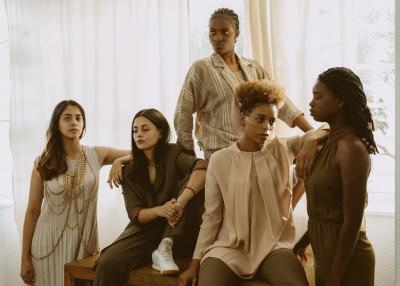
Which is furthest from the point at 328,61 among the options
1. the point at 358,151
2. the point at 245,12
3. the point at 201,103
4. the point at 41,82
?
the point at 41,82

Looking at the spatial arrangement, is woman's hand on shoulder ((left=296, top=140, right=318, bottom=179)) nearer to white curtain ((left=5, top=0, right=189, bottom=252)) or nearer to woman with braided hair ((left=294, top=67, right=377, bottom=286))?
woman with braided hair ((left=294, top=67, right=377, bottom=286))

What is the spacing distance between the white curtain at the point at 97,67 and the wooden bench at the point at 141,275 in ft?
2.51

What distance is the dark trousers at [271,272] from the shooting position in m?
2.09

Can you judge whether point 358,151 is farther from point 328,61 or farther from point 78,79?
point 78,79

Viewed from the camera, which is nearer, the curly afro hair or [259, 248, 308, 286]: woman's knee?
[259, 248, 308, 286]: woman's knee

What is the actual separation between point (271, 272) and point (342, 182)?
501 mm

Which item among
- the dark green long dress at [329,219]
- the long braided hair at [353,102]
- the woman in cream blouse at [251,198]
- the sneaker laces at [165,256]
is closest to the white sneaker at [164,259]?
the sneaker laces at [165,256]

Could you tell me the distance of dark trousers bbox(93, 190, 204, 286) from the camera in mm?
2434

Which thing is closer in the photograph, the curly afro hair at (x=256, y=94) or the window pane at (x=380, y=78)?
the curly afro hair at (x=256, y=94)

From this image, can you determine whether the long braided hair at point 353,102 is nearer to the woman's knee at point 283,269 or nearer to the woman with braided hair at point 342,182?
the woman with braided hair at point 342,182

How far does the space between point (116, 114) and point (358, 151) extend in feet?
6.08

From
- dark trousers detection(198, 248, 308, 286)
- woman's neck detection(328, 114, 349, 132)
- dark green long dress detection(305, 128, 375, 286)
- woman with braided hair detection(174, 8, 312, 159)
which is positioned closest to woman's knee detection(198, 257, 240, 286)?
dark trousers detection(198, 248, 308, 286)

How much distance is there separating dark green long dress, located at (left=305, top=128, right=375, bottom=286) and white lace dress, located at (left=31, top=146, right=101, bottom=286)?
1293 millimetres

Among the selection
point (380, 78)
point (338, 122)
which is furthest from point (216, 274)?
point (380, 78)
